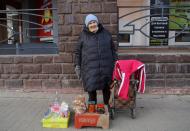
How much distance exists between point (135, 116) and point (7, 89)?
2.95 m

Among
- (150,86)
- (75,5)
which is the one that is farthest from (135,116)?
(75,5)

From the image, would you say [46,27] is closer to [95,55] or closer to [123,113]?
[95,55]

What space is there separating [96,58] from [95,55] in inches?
2.0

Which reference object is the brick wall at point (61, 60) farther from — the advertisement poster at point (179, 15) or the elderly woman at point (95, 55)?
the advertisement poster at point (179, 15)

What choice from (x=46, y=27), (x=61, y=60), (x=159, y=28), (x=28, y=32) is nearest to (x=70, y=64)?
(x=61, y=60)

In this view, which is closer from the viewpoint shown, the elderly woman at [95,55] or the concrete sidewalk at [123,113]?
the concrete sidewalk at [123,113]

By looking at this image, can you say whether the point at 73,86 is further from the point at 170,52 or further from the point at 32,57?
the point at 170,52

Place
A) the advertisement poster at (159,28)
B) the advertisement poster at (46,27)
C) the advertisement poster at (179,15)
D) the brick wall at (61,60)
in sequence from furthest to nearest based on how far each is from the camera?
1. the advertisement poster at (159,28)
2. the advertisement poster at (179,15)
3. the advertisement poster at (46,27)
4. the brick wall at (61,60)

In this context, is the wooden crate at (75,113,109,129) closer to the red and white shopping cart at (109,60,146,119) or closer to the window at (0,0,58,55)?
the red and white shopping cart at (109,60,146,119)

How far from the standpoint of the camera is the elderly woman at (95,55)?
5621 mm

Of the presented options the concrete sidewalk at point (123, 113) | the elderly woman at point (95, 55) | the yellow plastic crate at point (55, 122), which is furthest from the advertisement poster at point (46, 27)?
the yellow plastic crate at point (55, 122)

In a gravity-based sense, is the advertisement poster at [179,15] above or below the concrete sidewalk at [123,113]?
above

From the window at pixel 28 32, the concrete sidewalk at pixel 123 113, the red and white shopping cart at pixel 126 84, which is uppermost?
the window at pixel 28 32

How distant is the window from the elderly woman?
5.87 feet
